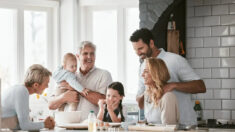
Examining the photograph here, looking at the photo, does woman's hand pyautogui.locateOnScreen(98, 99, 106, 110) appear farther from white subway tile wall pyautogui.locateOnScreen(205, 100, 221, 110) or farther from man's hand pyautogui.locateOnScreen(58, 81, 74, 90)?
white subway tile wall pyautogui.locateOnScreen(205, 100, 221, 110)

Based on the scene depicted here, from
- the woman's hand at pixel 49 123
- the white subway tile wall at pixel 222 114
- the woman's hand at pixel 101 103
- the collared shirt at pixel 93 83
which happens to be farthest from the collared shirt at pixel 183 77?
the white subway tile wall at pixel 222 114

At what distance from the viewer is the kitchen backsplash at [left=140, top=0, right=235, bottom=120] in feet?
18.2

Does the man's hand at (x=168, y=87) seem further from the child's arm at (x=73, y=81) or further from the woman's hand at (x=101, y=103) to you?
the child's arm at (x=73, y=81)

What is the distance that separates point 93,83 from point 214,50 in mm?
1473

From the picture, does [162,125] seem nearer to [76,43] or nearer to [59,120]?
[59,120]

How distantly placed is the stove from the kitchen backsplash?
0.11 meters

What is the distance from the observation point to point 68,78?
16.7 feet

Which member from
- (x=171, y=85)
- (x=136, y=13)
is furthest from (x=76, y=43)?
(x=171, y=85)

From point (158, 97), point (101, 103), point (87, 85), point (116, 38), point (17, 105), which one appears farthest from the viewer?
point (116, 38)

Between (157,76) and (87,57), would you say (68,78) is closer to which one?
(87,57)

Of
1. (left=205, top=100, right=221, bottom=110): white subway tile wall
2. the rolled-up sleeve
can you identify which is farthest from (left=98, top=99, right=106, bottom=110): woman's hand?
(left=205, top=100, right=221, bottom=110): white subway tile wall

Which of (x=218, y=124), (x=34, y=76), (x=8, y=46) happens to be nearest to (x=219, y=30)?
(x=218, y=124)

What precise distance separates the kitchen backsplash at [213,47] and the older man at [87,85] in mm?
840

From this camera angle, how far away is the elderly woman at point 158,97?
401 centimetres
